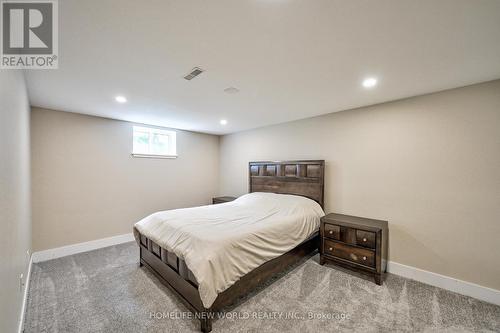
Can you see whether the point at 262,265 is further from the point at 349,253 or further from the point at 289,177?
the point at 289,177

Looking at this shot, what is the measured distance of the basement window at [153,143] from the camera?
3.97 m

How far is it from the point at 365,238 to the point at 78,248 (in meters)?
4.35

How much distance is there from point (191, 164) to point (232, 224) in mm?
2808

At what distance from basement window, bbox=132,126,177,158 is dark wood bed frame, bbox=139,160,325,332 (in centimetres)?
188

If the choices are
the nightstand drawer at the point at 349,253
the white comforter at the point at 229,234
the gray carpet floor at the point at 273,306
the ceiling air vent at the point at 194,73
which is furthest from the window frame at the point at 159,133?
the nightstand drawer at the point at 349,253

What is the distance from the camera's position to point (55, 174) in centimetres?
306

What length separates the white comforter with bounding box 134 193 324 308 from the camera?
67.7 inches

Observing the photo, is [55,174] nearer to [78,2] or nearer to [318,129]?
[78,2]

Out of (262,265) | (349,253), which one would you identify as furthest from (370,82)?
(262,265)

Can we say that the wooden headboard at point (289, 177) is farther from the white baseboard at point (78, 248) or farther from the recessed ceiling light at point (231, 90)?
the white baseboard at point (78, 248)

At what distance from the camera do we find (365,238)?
2.44 meters

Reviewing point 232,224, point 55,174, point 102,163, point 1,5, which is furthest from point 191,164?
point 1,5

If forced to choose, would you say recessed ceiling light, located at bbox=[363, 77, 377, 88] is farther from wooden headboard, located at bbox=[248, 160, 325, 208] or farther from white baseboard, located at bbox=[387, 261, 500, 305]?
white baseboard, located at bbox=[387, 261, 500, 305]

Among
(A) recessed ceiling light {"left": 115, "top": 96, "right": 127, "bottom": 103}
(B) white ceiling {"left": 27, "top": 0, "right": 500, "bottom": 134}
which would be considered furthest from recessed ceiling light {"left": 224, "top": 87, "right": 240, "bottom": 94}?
(A) recessed ceiling light {"left": 115, "top": 96, "right": 127, "bottom": 103}
